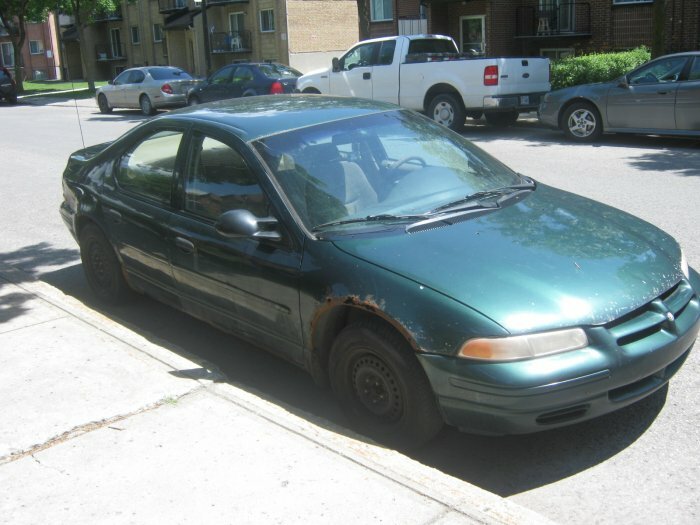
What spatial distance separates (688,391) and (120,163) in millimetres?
4098

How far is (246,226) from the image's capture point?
166 inches

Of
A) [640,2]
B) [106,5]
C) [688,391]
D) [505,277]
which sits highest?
[106,5]

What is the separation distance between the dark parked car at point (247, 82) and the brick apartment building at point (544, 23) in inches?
182

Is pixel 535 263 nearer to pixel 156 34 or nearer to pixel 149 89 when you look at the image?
pixel 149 89

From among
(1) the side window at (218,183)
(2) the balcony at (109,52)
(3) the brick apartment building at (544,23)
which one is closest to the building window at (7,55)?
(2) the balcony at (109,52)

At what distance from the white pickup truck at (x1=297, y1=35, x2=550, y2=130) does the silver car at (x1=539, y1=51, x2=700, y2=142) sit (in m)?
1.47

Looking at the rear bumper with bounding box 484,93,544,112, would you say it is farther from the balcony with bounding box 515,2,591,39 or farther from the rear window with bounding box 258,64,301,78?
the balcony with bounding box 515,2,591,39

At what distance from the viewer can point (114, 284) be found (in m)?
6.02

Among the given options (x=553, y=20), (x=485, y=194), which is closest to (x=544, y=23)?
(x=553, y=20)

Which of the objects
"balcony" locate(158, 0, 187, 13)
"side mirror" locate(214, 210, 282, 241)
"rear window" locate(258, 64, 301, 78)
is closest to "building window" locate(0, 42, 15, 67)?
"balcony" locate(158, 0, 187, 13)

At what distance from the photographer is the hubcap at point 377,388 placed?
378 cm

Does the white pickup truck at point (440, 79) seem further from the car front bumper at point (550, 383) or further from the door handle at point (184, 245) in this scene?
the car front bumper at point (550, 383)

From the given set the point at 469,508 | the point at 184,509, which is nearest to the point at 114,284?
the point at 184,509

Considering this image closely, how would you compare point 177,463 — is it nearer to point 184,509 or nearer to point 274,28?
point 184,509
